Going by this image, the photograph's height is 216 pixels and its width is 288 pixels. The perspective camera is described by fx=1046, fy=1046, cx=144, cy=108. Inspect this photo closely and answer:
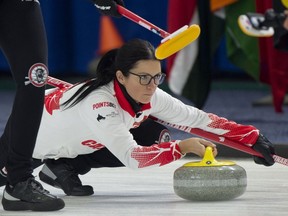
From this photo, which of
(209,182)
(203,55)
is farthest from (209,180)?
(203,55)

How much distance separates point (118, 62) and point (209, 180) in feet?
1.80

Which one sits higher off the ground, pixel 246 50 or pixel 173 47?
pixel 173 47

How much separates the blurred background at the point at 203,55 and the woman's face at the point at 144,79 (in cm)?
177

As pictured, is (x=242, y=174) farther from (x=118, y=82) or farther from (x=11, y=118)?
(x=11, y=118)

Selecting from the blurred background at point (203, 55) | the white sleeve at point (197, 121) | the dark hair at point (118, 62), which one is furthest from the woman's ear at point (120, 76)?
the blurred background at point (203, 55)

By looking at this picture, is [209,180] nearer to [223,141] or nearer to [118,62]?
[223,141]

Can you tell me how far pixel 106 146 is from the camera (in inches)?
146

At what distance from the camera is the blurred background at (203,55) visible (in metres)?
6.46

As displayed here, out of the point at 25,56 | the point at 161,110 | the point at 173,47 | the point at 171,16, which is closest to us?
the point at 25,56

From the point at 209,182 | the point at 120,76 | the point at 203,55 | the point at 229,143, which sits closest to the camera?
the point at 209,182

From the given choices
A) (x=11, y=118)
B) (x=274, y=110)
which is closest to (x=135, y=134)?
(x=11, y=118)

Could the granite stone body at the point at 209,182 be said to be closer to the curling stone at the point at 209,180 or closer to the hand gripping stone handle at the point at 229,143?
the curling stone at the point at 209,180

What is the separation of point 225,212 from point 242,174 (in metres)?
0.30

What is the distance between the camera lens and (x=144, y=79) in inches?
147
